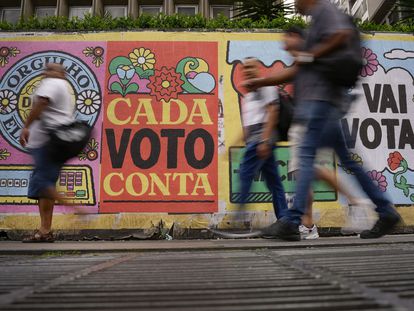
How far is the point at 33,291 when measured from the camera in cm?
177

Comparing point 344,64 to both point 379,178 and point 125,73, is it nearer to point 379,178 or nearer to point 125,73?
point 379,178

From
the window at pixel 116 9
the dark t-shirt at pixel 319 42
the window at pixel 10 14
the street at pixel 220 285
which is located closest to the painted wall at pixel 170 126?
the dark t-shirt at pixel 319 42

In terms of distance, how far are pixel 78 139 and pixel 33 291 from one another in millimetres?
3242

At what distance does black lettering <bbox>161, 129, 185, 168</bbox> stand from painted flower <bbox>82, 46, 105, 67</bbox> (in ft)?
4.99

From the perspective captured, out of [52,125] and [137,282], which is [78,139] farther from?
[137,282]

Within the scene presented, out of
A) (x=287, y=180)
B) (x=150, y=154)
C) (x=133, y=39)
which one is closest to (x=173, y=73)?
(x=133, y=39)

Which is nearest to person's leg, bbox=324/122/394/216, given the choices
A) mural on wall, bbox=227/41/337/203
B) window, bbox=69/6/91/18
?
mural on wall, bbox=227/41/337/203

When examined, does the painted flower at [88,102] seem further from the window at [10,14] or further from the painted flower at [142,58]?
the window at [10,14]

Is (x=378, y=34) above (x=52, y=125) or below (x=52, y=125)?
above

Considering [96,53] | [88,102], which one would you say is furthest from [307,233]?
[96,53]

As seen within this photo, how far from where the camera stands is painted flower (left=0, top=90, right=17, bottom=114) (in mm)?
7227

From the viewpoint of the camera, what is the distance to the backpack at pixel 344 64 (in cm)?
332

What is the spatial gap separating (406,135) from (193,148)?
3272mm

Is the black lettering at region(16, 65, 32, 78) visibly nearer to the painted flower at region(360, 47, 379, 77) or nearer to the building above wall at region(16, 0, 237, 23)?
the painted flower at region(360, 47, 379, 77)
